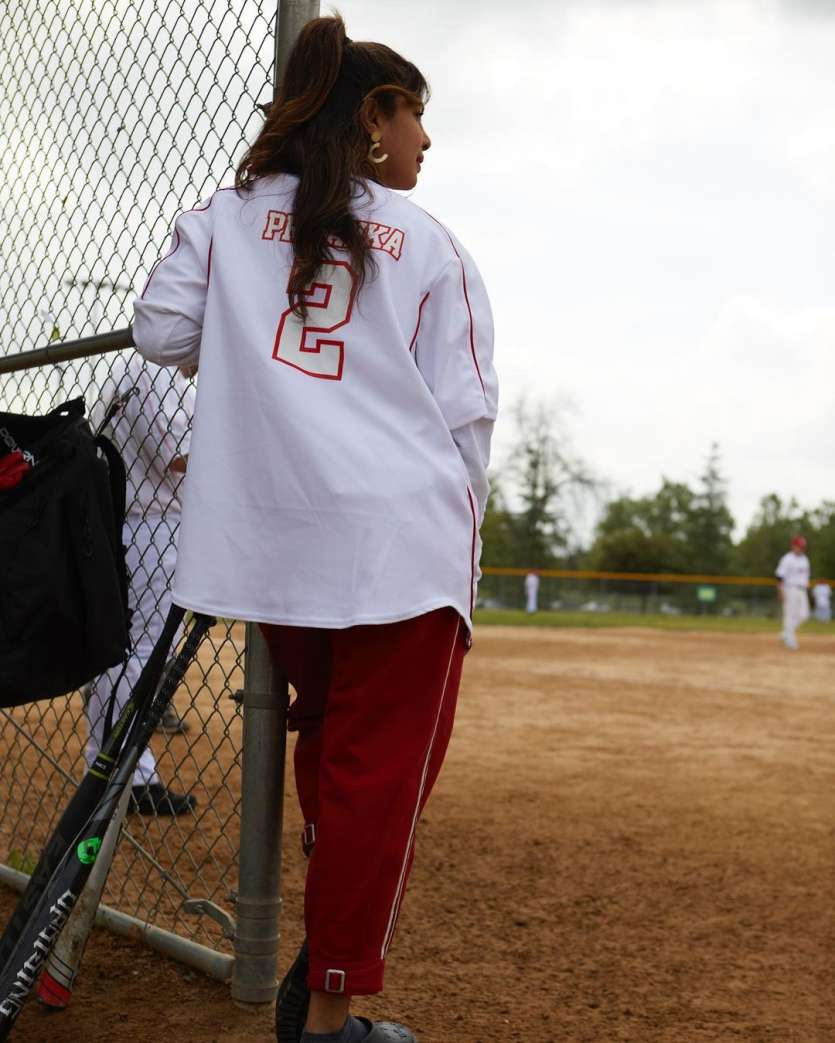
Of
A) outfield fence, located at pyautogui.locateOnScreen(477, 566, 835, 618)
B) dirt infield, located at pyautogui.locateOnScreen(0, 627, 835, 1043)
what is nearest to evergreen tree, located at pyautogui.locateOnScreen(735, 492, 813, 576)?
outfield fence, located at pyautogui.locateOnScreen(477, 566, 835, 618)

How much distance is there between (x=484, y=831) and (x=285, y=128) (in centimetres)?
326

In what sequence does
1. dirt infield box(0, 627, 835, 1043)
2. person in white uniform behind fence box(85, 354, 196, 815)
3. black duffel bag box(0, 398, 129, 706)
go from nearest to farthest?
black duffel bag box(0, 398, 129, 706) → dirt infield box(0, 627, 835, 1043) → person in white uniform behind fence box(85, 354, 196, 815)

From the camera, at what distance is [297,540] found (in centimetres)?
→ 196

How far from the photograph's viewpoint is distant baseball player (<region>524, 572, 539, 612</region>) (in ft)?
131

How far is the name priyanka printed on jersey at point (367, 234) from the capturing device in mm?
2039

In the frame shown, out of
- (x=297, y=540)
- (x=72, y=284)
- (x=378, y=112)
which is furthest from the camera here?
(x=72, y=284)

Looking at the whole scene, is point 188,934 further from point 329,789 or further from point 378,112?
point 378,112

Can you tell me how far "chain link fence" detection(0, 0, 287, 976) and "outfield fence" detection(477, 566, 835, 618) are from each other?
1484 inches

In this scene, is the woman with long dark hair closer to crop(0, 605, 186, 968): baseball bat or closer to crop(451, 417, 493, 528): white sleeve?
crop(451, 417, 493, 528): white sleeve

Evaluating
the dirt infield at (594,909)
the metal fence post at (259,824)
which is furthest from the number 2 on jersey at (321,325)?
the dirt infield at (594,909)

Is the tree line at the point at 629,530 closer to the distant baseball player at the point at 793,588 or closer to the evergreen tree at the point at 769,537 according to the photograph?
the evergreen tree at the point at 769,537

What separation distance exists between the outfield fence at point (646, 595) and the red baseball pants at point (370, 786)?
39521mm

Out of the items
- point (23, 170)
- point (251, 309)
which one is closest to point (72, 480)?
point (251, 309)

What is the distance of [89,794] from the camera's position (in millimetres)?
2330
